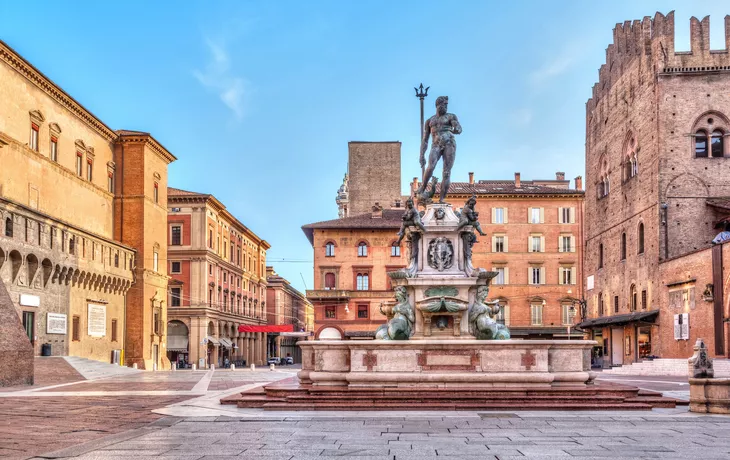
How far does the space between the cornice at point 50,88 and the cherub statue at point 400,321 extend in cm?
2823

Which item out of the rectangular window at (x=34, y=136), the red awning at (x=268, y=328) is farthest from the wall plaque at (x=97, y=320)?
the red awning at (x=268, y=328)

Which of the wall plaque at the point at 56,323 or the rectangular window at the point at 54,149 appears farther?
the rectangular window at the point at 54,149

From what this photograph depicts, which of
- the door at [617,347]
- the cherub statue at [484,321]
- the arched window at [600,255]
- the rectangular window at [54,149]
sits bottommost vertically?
the door at [617,347]

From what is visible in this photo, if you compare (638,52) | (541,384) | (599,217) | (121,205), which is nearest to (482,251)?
(599,217)

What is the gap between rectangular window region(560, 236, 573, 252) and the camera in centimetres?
7256

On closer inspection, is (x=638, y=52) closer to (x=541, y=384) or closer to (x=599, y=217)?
(x=599, y=217)

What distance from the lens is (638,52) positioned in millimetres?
52938

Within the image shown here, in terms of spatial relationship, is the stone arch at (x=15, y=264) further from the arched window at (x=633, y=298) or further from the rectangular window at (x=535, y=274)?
the rectangular window at (x=535, y=274)

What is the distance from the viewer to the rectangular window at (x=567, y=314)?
231ft

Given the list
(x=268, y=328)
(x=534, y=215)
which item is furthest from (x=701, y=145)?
(x=268, y=328)

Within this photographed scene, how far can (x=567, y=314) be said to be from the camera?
7069cm

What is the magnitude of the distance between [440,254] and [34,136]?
3113 centimetres

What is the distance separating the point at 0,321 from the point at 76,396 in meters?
7.02

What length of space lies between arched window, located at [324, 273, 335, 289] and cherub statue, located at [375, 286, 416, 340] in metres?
53.3
